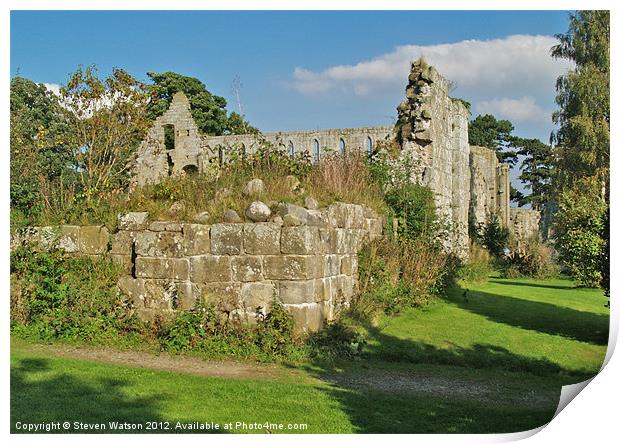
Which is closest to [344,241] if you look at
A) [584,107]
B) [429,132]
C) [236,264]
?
[236,264]

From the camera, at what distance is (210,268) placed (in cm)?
836

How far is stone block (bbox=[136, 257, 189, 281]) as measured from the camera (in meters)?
8.49

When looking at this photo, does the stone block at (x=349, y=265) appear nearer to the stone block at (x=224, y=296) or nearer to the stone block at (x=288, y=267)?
the stone block at (x=288, y=267)

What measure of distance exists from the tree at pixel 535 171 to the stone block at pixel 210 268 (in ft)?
118

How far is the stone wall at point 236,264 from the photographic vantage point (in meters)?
8.12

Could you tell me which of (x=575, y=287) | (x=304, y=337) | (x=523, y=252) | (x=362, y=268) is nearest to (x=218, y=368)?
(x=304, y=337)

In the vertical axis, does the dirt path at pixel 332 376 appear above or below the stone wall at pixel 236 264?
below

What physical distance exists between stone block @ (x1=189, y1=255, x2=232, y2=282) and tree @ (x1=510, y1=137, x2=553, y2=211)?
3589 cm

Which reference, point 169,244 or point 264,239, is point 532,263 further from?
point 169,244

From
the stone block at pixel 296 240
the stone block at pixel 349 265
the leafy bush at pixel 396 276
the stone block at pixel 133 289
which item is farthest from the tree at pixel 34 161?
the leafy bush at pixel 396 276

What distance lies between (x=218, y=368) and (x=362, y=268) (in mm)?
3828

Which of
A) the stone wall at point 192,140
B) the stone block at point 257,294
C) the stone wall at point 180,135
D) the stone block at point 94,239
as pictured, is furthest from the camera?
the stone wall at point 180,135

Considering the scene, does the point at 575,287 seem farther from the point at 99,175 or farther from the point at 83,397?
the point at 83,397

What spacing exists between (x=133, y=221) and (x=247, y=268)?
192 centimetres
